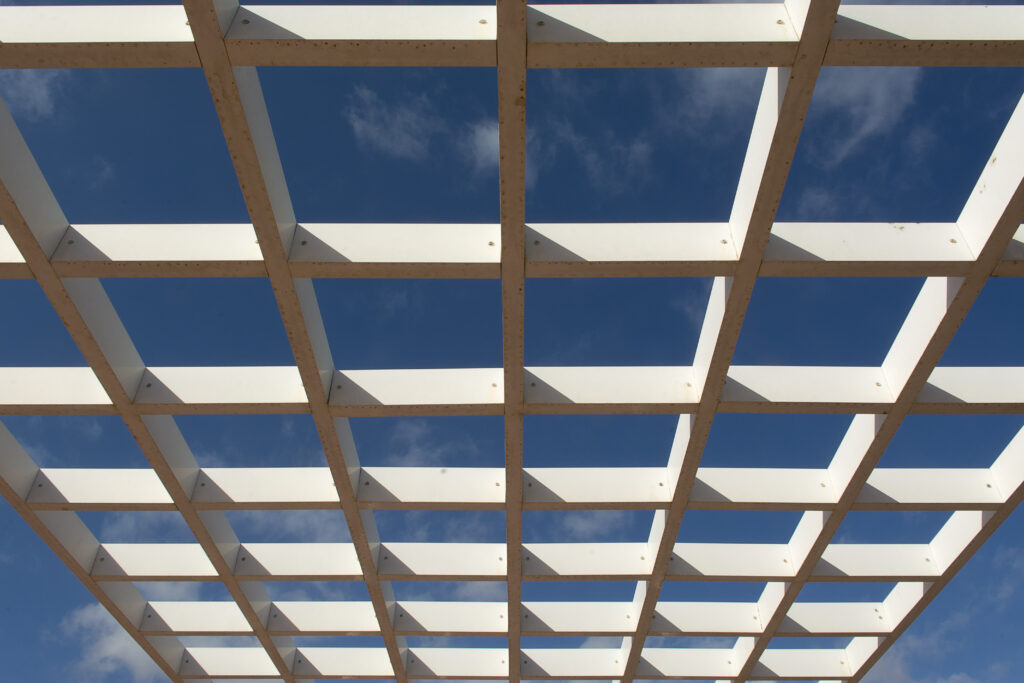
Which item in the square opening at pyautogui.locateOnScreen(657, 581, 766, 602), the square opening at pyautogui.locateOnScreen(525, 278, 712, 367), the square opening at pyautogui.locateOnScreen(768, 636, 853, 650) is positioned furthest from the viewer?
the square opening at pyautogui.locateOnScreen(768, 636, 853, 650)

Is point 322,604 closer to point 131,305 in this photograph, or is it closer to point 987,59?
point 131,305

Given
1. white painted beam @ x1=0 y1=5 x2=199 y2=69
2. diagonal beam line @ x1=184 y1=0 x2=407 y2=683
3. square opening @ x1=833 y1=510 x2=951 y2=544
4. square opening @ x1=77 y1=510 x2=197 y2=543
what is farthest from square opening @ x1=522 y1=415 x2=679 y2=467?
white painted beam @ x1=0 y1=5 x2=199 y2=69

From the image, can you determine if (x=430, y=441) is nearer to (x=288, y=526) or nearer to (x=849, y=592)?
(x=288, y=526)

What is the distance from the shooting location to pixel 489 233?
40.0 feet

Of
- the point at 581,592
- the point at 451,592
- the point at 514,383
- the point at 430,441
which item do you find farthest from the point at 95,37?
the point at 581,592

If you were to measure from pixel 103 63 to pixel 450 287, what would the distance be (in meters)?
7.71

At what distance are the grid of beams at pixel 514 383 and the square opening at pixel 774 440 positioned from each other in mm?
494

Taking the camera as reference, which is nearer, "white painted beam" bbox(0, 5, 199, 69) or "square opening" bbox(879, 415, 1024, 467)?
"white painted beam" bbox(0, 5, 199, 69)

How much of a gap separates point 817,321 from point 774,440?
152 inches

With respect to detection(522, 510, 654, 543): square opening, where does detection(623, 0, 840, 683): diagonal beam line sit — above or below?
below

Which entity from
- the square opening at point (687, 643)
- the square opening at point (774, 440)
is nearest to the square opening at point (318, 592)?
the square opening at point (687, 643)

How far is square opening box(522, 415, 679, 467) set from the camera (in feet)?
57.9

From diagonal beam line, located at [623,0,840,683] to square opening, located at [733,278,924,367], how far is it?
52.1 inches

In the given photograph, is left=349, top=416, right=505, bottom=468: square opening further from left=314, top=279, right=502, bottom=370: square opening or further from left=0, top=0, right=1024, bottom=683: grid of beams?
left=314, top=279, right=502, bottom=370: square opening
